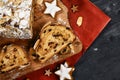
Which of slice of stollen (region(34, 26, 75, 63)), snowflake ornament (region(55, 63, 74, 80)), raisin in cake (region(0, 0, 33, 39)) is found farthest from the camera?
snowflake ornament (region(55, 63, 74, 80))

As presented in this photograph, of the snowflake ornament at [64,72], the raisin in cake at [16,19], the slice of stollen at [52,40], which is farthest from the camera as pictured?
the snowflake ornament at [64,72]

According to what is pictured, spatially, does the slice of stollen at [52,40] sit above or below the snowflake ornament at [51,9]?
below

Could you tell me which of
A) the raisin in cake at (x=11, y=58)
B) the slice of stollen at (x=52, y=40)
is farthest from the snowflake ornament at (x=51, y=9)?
the raisin in cake at (x=11, y=58)

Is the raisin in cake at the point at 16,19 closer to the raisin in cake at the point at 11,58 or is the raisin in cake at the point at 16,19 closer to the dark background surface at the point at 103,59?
the raisin in cake at the point at 11,58

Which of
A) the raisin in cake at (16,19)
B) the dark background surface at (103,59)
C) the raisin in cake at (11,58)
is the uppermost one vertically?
the raisin in cake at (16,19)

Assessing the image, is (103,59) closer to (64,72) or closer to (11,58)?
(64,72)

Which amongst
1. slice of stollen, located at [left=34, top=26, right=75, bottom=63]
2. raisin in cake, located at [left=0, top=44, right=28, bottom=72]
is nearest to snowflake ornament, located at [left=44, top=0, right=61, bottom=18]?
slice of stollen, located at [left=34, top=26, right=75, bottom=63]

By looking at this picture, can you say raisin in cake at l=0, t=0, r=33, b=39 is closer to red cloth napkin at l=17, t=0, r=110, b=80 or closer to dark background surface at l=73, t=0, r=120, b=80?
red cloth napkin at l=17, t=0, r=110, b=80
